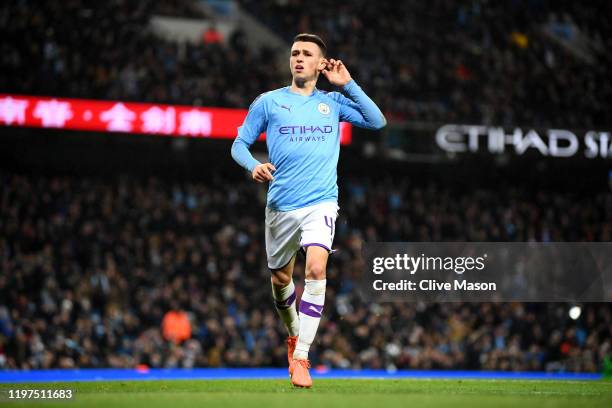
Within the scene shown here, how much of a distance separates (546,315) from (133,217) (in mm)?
9861

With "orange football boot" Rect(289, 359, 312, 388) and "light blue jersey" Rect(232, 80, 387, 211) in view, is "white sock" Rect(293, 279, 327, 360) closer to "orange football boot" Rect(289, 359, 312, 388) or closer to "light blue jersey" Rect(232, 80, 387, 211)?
"orange football boot" Rect(289, 359, 312, 388)

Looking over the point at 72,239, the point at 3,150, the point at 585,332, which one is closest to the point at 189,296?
the point at 72,239

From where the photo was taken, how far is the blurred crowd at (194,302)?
1906 centimetres

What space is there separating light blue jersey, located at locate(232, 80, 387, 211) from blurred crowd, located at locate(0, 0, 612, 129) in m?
14.2

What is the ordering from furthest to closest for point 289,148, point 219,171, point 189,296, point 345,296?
point 219,171 < point 345,296 < point 189,296 < point 289,148

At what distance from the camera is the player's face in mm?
7949

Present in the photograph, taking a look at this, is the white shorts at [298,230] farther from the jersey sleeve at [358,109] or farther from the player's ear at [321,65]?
the player's ear at [321,65]

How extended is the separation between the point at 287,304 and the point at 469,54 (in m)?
20.9

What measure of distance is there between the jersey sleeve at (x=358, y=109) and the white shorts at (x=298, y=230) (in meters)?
0.78

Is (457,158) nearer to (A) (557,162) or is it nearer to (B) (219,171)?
(A) (557,162)

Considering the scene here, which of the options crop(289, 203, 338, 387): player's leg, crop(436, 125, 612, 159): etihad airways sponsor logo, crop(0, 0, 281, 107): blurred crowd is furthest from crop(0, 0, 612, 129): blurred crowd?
crop(289, 203, 338, 387): player's leg

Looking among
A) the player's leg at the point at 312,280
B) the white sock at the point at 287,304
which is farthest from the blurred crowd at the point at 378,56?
the player's leg at the point at 312,280

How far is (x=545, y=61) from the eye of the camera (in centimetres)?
2892

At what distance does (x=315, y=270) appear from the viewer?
7.66 metres
